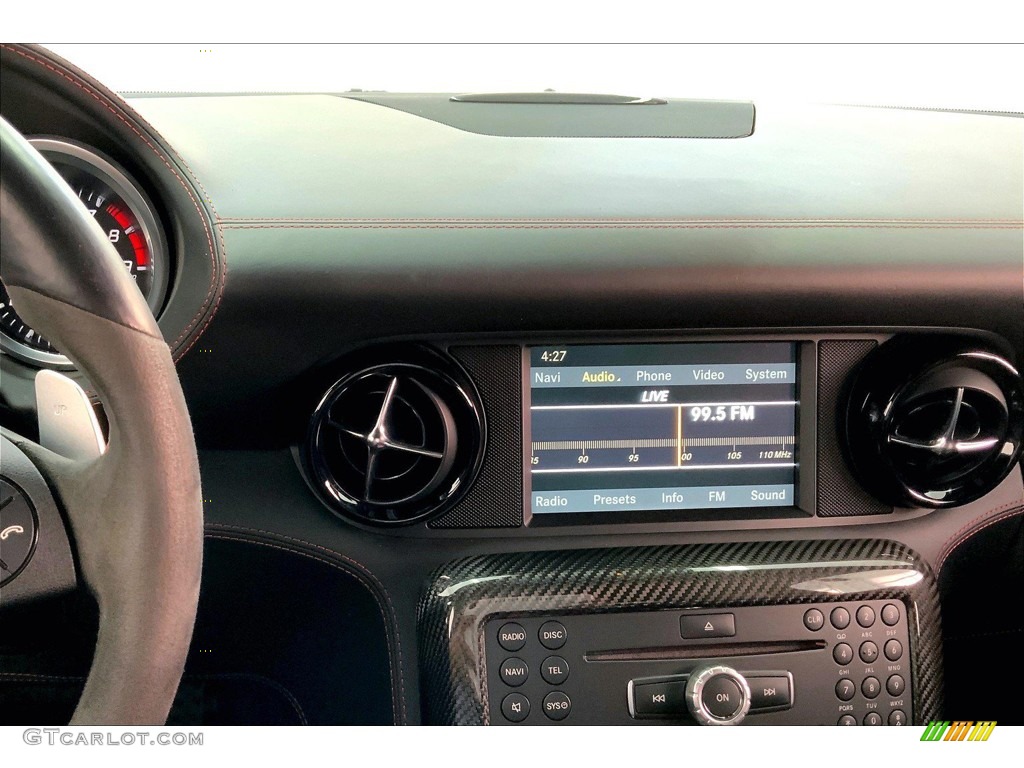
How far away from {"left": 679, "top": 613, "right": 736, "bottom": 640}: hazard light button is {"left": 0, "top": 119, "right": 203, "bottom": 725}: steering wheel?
0.72 m

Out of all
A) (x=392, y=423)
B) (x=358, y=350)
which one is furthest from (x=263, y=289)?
(x=392, y=423)

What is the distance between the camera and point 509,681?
4.12ft

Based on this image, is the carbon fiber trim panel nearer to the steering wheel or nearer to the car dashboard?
the car dashboard

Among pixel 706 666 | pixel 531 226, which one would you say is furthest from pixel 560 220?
pixel 706 666

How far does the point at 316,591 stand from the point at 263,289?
48 centimetres

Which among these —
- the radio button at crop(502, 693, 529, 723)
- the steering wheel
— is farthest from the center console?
the steering wheel

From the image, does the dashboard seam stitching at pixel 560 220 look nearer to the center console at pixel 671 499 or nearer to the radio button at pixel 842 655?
the center console at pixel 671 499

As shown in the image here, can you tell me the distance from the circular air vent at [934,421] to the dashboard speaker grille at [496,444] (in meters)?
0.49

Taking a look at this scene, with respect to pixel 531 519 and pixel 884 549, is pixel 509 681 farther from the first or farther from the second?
pixel 884 549

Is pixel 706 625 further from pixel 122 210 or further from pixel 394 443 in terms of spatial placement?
pixel 122 210

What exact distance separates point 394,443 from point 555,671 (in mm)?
380

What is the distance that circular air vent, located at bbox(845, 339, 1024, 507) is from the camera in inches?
51.0

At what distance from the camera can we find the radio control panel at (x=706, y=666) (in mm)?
1249
